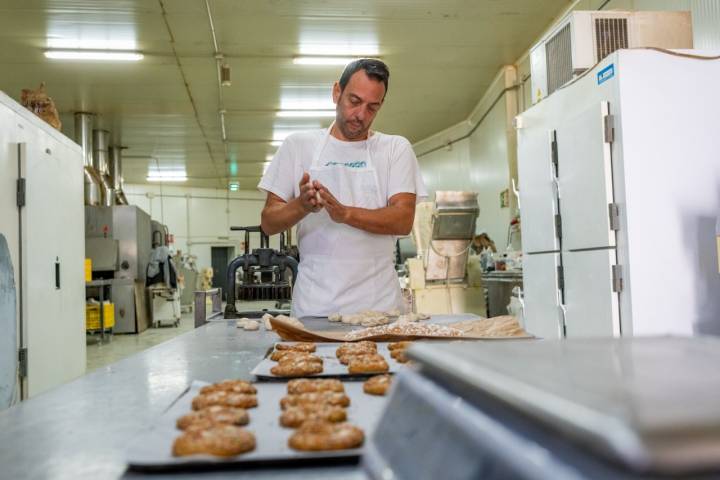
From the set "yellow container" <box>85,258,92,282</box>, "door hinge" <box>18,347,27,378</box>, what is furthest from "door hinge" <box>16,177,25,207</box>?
"yellow container" <box>85,258,92,282</box>

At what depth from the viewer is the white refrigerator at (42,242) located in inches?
129

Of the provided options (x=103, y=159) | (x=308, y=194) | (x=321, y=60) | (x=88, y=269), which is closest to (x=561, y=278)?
(x=308, y=194)

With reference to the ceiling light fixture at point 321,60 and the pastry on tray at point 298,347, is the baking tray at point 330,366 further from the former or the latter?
the ceiling light fixture at point 321,60

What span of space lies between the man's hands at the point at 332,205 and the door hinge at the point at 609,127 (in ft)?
5.27

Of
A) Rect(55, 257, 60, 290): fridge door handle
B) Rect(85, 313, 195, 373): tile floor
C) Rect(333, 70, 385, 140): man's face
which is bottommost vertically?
Rect(85, 313, 195, 373): tile floor

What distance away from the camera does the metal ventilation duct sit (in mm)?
9469

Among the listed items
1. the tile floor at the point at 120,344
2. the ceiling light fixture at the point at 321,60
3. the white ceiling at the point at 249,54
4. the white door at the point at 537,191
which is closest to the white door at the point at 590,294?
the white door at the point at 537,191

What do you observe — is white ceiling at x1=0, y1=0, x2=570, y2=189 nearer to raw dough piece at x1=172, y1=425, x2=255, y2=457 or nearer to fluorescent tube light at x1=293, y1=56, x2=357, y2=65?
fluorescent tube light at x1=293, y1=56, x2=357, y2=65

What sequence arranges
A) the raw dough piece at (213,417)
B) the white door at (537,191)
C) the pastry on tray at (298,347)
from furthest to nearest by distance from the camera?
the white door at (537,191), the pastry on tray at (298,347), the raw dough piece at (213,417)

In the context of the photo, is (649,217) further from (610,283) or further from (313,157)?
(313,157)

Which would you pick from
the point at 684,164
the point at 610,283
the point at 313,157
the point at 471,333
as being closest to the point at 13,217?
the point at 313,157

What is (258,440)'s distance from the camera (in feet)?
2.38

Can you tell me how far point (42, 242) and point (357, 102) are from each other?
2.52 metres

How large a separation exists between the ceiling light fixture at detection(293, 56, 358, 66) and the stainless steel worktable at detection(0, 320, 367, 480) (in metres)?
6.78
